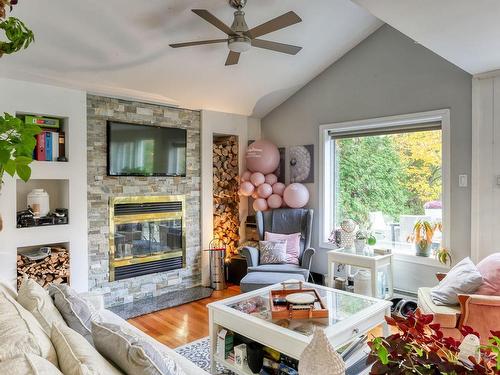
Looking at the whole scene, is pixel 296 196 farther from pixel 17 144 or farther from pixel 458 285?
pixel 17 144

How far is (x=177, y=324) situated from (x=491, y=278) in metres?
2.68

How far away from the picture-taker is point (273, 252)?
13.0ft

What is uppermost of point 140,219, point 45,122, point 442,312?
point 45,122

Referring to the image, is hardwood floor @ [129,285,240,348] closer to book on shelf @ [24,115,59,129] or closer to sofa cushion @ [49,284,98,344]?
sofa cushion @ [49,284,98,344]

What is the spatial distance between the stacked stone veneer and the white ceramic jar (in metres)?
0.39

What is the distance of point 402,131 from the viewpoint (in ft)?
12.4

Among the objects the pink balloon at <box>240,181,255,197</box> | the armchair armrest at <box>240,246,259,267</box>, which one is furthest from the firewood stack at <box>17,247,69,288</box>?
the pink balloon at <box>240,181,255,197</box>

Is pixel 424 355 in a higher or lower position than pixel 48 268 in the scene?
higher

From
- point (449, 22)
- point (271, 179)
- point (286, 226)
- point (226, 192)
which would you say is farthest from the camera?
point (226, 192)

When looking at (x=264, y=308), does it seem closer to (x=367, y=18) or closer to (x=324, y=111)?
(x=324, y=111)

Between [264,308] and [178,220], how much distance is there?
86.8 inches

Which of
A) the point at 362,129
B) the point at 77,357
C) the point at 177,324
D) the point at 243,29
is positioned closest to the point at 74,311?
the point at 77,357

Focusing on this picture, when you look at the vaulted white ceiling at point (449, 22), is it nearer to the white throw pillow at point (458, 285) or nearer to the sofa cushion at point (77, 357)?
the white throw pillow at point (458, 285)

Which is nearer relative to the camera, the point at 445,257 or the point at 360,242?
the point at 445,257
